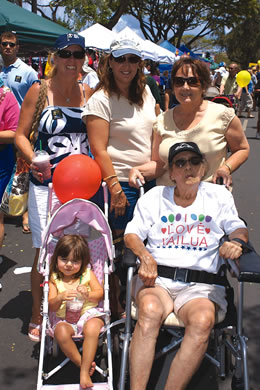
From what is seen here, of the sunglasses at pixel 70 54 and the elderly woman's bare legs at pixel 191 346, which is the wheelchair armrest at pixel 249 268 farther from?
the sunglasses at pixel 70 54

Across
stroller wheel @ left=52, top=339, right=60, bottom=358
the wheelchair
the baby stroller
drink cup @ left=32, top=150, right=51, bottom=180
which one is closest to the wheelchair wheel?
the wheelchair

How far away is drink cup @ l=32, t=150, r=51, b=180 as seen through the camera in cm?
299

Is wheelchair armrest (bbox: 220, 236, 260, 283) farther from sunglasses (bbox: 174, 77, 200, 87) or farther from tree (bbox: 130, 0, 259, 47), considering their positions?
tree (bbox: 130, 0, 259, 47)

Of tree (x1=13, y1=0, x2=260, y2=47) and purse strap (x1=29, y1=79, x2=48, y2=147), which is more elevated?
tree (x1=13, y1=0, x2=260, y2=47)

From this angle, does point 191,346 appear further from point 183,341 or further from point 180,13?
point 180,13

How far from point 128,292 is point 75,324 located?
0.52 m

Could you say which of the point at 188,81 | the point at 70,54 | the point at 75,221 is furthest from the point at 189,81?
the point at 75,221

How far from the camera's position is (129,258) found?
9.07 ft

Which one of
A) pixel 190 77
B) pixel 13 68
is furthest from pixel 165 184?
pixel 13 68

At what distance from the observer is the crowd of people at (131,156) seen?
288 cm

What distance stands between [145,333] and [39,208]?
1260mm

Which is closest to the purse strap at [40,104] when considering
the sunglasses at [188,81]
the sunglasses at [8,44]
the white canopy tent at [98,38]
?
the sunglasses at [188,81]

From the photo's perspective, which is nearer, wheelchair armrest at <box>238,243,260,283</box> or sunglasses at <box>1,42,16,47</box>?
wheelchair armrest at <box>238,243,260,283</box>

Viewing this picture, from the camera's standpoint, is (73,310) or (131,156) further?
(131,156)
